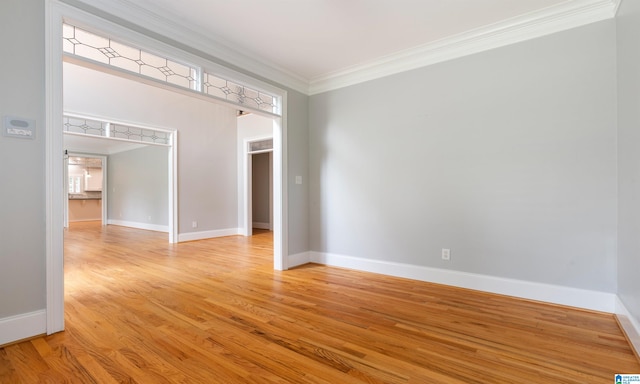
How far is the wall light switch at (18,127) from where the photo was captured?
1958mm

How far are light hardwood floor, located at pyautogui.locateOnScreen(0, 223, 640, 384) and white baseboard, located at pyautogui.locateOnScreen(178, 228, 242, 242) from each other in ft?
9.04

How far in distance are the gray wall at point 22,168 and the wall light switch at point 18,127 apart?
1.0 inches

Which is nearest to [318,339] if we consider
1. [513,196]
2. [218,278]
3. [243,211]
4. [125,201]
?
[218,278]

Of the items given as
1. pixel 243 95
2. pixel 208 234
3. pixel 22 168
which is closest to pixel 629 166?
pixel 243 95

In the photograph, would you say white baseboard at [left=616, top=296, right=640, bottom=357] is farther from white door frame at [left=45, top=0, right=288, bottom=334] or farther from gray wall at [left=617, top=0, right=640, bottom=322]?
white door frame at [left=45, top=0, right=288, bottom=334]

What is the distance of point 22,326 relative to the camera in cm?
201

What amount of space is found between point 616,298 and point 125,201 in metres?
11.2

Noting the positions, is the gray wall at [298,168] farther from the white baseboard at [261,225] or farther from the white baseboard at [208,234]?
the white baseboard at [261,225]

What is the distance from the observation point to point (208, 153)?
6.86 meters

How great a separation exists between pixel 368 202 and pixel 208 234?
14.3 feet

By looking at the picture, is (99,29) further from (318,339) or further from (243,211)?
(243,211)

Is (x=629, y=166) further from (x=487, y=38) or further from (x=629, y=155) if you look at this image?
(x=487, y=38)

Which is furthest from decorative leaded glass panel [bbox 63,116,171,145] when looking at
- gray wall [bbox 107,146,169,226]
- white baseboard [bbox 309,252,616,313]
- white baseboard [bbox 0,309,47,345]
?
white baseboard [bbox 309,252,616,313]

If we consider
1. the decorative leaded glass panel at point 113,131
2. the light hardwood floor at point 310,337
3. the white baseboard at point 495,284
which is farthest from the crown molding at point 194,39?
the decorative leaded glass panel at point 113,131
